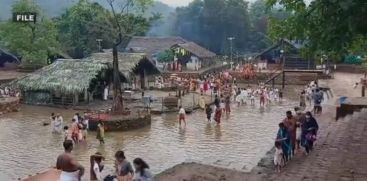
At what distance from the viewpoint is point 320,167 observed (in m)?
13.9

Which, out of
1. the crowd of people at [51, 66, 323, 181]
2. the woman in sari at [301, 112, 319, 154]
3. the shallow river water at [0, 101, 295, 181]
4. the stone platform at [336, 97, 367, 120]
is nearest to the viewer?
the crowd of people at [51, 66, 323, 181]

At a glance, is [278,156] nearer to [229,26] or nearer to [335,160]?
[335,160]

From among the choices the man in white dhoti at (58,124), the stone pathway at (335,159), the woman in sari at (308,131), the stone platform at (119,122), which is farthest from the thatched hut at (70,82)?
the woman in sari at (308,131)

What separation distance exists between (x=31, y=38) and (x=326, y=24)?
40.5 meters

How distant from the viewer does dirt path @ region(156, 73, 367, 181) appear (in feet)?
42.8

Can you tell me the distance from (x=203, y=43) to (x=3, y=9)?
218 feet

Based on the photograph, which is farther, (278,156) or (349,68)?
(349,68)

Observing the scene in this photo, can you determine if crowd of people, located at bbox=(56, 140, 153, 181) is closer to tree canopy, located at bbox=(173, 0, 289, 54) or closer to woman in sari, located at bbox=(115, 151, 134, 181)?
woman in sari, located at bbox=(115, 151, 134, 181)

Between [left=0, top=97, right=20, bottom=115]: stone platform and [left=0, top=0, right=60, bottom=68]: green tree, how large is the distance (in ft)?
52.7

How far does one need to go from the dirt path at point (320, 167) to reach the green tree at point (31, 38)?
34829 mm

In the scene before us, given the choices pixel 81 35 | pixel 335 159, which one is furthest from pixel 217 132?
pixel 81 35

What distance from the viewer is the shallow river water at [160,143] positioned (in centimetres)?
1928

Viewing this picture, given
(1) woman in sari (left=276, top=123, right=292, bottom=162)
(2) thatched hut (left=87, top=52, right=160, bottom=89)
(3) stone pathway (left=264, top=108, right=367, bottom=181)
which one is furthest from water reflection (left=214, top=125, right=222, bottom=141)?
(2) thatched hut (left=87, top=52, right=160, bottom=89)

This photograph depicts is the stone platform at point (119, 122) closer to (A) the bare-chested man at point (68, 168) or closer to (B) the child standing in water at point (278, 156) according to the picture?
Result: (B) the child standing in water at point (278, 156)
